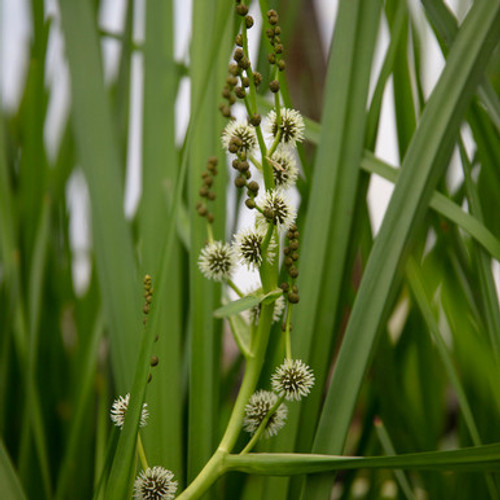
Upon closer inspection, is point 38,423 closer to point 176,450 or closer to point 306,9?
point 176,450

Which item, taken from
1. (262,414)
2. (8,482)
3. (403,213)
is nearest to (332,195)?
(403,213)

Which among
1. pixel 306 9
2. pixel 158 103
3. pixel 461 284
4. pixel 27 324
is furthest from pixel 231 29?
pixel 306 9

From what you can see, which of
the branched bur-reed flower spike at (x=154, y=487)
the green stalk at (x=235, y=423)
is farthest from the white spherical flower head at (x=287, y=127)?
the branched bur-reed flower spike at (x=154, y=487)

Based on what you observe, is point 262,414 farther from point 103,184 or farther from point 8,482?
point 103,184

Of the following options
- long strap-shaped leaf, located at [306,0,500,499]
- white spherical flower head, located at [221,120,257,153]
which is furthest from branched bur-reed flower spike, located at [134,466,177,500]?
white spherical flower head, located at [221,120,257,153]

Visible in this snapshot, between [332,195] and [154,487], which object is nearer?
[154,487]

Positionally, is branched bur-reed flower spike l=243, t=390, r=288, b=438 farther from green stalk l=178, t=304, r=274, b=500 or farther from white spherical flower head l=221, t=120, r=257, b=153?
white spherical flower head l=221, t=120, r=257, b=153

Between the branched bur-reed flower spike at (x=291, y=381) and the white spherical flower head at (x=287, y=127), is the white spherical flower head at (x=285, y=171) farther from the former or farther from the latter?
the branched bur-reed flower spike at (x=291, y=381)
